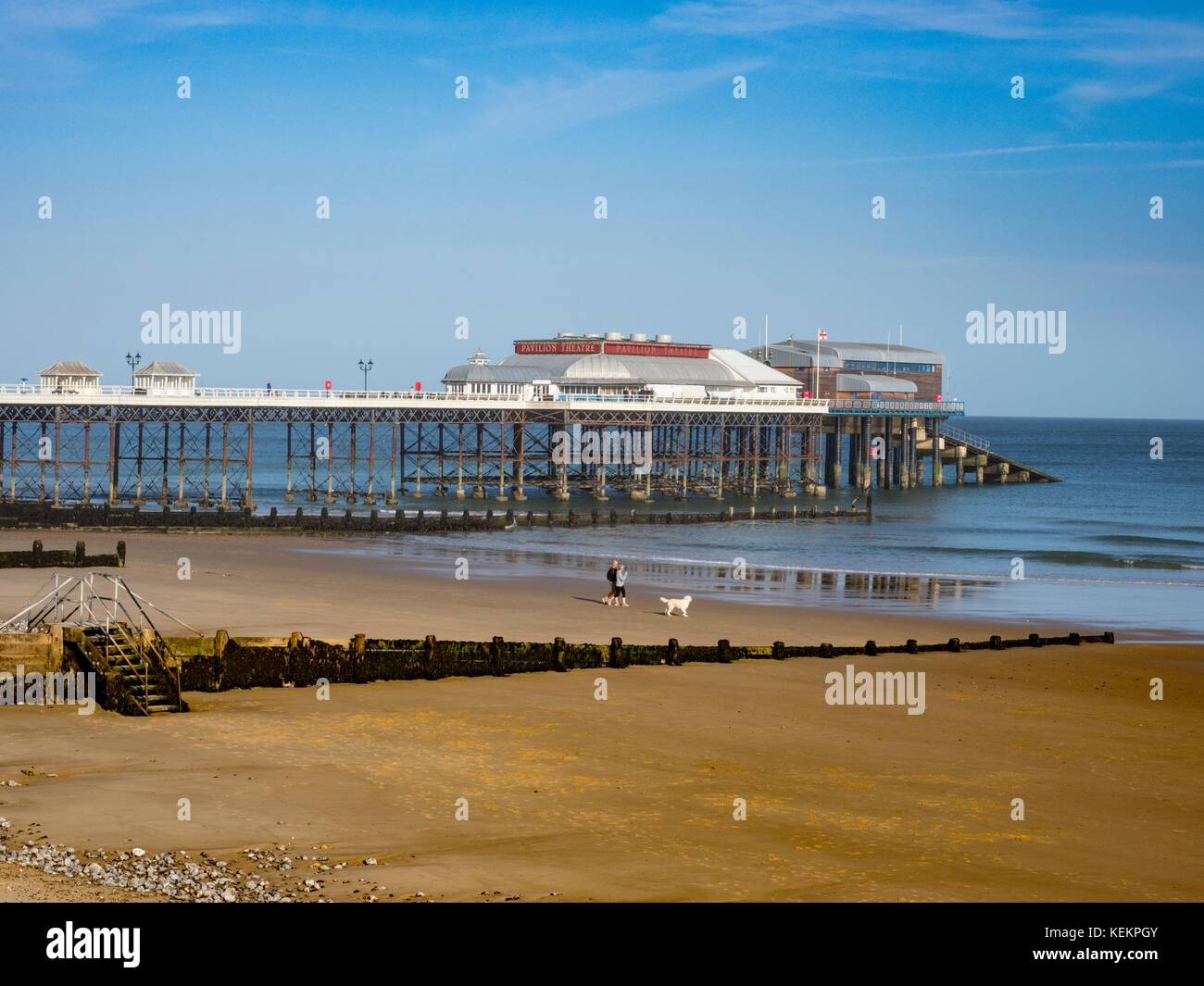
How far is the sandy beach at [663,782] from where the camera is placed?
1762cm

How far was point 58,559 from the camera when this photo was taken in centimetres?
4944

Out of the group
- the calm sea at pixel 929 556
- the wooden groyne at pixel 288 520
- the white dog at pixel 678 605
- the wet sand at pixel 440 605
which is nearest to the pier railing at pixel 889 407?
the calm sea at pixel 929 556

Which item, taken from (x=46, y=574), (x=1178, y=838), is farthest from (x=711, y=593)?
(x=1178, y=838)

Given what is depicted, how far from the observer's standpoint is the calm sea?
51.0m

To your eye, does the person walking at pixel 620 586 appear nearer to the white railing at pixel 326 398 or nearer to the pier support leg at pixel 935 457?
the white railing at pixel 326 398

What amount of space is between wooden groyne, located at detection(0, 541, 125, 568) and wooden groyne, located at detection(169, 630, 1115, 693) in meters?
19.8

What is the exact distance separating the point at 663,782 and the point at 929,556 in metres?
49.4

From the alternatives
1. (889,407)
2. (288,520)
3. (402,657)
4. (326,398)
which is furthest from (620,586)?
(889,407)

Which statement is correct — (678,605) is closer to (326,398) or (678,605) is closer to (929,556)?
(929,556)

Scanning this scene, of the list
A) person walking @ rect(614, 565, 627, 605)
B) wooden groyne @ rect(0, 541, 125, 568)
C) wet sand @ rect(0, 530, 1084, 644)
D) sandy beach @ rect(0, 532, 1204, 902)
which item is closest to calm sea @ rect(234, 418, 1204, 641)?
wet sand @ rect(0, 530, 1084, 644)

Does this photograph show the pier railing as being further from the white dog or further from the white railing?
the white dog

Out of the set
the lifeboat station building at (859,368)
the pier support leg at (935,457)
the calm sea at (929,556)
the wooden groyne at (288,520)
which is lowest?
the calm sea at (929,556)

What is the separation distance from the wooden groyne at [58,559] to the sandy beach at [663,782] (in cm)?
1439

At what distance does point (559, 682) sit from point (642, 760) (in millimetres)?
7510
